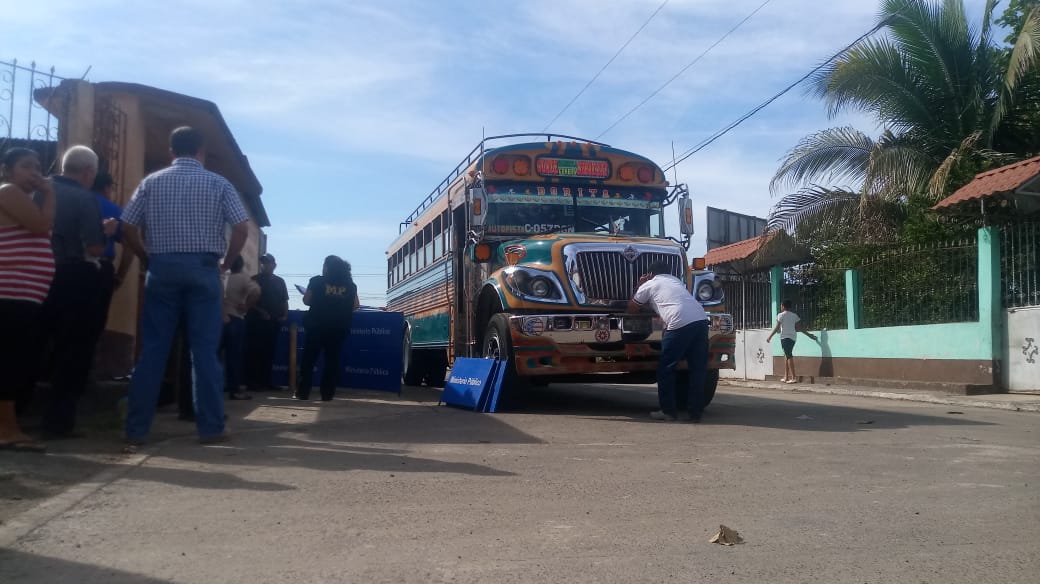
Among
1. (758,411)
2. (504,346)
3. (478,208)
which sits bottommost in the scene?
(758,411)

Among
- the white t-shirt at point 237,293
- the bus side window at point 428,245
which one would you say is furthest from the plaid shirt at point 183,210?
the bus side window at point 428,245

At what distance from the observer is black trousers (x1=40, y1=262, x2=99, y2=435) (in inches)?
219

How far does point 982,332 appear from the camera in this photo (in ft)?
41.5

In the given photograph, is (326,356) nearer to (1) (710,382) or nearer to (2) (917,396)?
(1) (710,382)

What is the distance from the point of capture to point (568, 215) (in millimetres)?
10391

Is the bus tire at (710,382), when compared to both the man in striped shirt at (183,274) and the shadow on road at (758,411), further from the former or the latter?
the man in striped shirt at (183,274)

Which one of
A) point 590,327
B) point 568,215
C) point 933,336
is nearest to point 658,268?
point 590,327

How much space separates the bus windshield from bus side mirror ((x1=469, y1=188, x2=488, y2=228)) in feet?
0.96

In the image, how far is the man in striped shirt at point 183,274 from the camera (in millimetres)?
5582

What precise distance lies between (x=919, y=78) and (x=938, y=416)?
10.4m

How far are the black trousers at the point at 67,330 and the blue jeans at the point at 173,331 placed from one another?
0.36m

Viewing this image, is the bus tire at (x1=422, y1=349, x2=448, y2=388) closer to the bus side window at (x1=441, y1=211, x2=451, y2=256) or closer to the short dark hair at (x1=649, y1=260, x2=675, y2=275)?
the bus side window at (x1=441, y1=211, x2=451, y2=256)

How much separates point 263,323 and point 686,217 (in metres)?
5.14

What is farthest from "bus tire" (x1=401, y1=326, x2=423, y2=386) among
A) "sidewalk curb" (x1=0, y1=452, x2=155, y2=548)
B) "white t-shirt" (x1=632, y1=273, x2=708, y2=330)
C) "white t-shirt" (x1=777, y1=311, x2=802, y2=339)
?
"sidewalk curb" (x1=0, y1=452, x2=155, y2=548)
